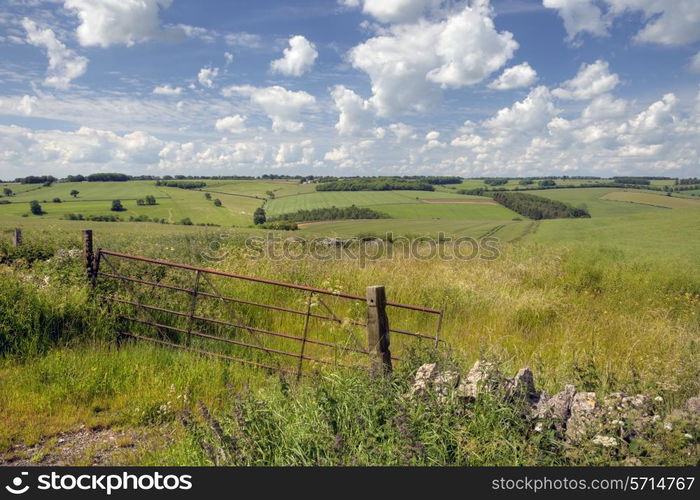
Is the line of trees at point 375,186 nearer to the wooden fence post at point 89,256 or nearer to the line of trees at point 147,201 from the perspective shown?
the line of trees at point 147,201

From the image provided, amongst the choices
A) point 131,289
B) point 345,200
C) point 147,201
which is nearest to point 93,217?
point 147,201

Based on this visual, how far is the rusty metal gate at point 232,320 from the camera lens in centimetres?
514

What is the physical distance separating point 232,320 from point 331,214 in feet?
203

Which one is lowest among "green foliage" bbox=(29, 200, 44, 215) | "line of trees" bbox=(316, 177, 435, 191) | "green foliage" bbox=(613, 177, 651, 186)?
"green foliage" bbox=(29, 200, 44, 215)

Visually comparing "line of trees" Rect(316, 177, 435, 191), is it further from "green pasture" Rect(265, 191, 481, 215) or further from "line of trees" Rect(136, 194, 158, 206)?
"line of trees" Rect(136, 194, 158, 206)

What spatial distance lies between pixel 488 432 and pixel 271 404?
6.08ft

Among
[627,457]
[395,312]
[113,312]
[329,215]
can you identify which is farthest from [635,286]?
[329,215]

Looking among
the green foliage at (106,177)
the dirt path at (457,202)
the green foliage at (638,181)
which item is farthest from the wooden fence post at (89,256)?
the green foliage at (106,177)

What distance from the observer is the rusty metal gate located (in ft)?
16.9

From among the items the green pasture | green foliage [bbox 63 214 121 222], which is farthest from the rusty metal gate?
the green pasture

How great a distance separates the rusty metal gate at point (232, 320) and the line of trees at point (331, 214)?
55760 millimetres

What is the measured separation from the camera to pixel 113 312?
5.99m

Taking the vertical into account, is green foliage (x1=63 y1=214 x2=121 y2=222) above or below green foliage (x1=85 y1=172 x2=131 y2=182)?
below

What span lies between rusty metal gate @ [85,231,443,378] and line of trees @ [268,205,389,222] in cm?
5576
